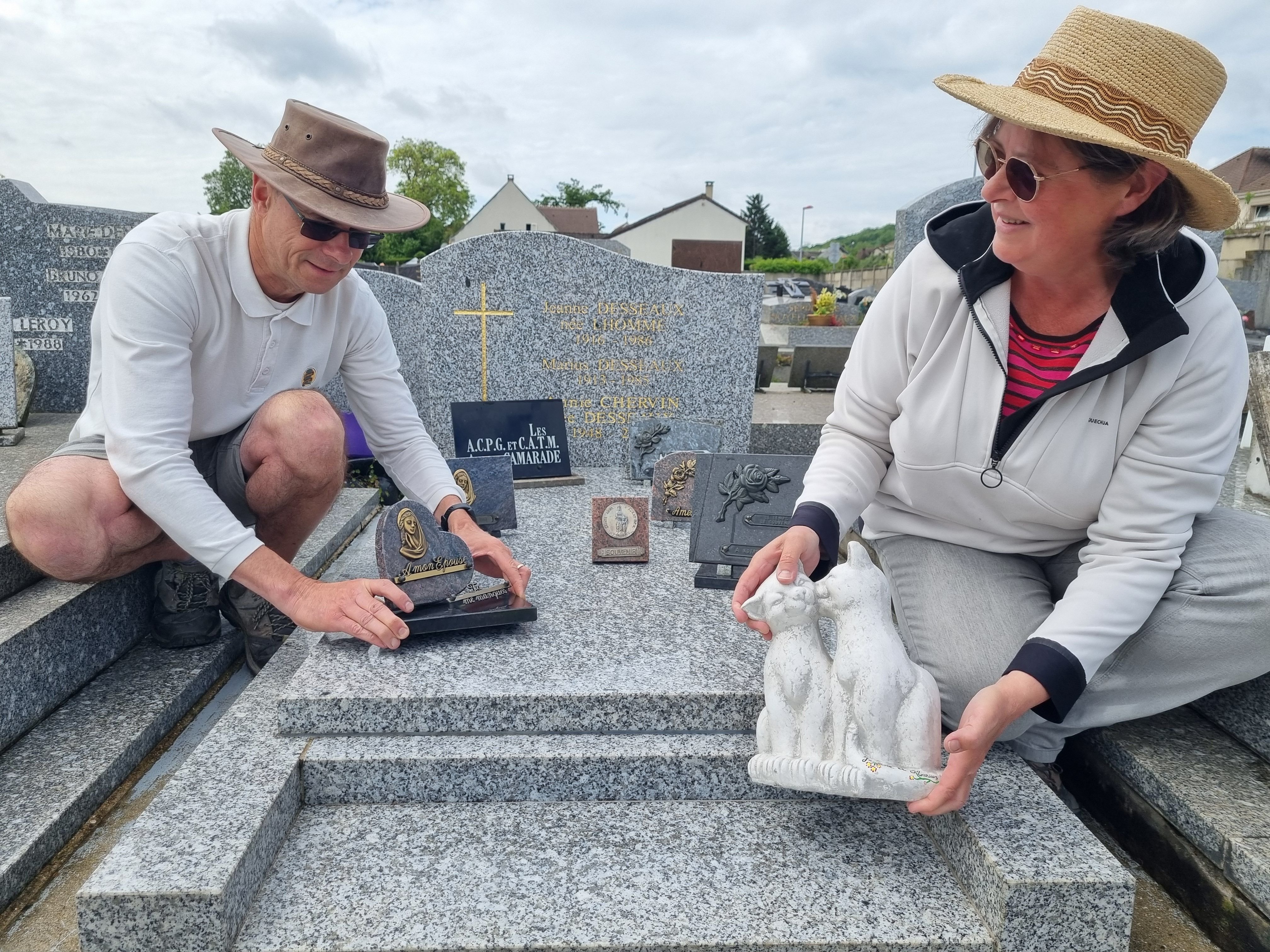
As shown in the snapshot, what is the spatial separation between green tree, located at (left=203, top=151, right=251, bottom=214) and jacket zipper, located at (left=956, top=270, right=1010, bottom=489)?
54621 millimetres

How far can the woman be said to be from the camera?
65.7 inches

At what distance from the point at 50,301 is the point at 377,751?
15.0 feet

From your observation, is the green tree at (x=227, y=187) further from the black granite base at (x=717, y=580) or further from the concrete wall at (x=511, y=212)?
the black granite base at (x=717, y=580)

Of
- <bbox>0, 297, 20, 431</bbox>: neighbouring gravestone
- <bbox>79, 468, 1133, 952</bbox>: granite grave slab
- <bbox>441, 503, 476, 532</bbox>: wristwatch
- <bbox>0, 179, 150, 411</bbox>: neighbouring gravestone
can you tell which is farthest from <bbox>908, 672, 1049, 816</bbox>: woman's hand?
<bbox>0, 179, 150, 411</bbox>: neighbouring gravestone

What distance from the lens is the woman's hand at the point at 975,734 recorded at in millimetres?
1552

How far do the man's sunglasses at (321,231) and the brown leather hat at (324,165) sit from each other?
24 millimetres

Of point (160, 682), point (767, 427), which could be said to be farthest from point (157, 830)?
point (767, 427)

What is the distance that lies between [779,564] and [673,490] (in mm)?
1681

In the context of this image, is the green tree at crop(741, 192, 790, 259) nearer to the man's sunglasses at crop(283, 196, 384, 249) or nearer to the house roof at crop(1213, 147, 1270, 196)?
the house roof at crop(1213, 147, 1270, 196)

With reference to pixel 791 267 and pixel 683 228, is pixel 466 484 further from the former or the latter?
pixel 791 267

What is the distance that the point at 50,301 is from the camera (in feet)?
16.9

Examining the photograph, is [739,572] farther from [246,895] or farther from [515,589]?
[246,895]

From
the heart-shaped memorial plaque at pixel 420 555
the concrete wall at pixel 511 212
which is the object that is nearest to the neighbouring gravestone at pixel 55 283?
the heart-shaped memorial plaque at pixel 420 555

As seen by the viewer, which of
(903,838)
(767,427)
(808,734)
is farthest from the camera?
(767,427)
